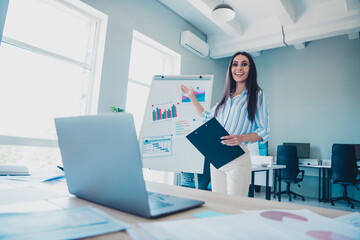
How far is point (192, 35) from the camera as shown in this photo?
5.04m

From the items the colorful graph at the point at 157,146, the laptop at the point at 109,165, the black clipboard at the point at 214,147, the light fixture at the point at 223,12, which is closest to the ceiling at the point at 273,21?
the light fixture at the point at 223,12

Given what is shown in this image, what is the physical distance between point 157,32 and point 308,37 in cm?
288

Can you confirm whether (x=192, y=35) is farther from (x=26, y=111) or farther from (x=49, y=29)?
(x=26, y=111)

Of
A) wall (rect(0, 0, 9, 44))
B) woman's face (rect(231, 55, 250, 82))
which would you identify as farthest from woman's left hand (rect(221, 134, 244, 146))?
wall (rect(0, 0, 9, 44))

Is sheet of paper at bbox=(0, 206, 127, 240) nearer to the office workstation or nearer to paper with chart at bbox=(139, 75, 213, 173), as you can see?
the office workstation

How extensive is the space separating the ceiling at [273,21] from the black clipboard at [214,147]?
3.28 meters

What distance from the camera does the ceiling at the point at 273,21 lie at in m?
4.29

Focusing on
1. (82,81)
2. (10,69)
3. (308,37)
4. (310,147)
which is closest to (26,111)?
(10,69)

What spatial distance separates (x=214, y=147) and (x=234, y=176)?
227mm

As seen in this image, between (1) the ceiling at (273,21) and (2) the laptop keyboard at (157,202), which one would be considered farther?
(1) the ceiling at (273,21)

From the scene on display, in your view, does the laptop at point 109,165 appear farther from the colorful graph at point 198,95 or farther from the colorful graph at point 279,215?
the colorful graph at point 198,95

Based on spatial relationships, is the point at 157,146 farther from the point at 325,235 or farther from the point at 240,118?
the point at 325,235

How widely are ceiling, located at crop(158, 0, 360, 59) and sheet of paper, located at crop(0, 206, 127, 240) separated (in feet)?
13.7

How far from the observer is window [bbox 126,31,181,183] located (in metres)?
4.26
